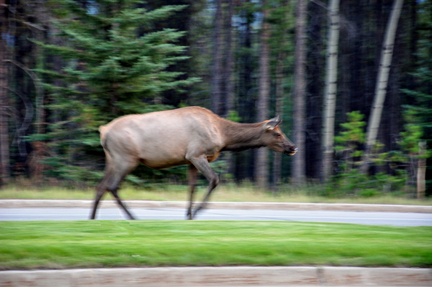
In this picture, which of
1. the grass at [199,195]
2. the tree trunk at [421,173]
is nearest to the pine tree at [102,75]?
the grass at [199,195]

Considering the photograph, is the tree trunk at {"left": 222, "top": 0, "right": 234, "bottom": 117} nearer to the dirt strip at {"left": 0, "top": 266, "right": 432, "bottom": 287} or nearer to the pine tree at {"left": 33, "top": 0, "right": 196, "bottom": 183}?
the pine tree at {"left": 33, "top": 0, "right": 196, "bottom": 183}

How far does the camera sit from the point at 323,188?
17672 mm

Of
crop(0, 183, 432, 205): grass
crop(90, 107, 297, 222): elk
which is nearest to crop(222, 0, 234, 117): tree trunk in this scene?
crop(0, 183, 432, 205): grass

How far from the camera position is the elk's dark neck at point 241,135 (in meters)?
10.3

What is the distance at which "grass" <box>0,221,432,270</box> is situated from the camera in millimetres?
5305

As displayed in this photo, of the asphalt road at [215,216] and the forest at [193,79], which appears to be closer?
the asphalt road at [215,216]

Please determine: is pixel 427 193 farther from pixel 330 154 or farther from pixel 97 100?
pixel 97 100

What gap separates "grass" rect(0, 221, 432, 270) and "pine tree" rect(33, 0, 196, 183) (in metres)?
9.89

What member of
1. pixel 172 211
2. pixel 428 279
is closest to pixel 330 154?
pixel 172 211

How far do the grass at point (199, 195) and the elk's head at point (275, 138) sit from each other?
4.76 metres

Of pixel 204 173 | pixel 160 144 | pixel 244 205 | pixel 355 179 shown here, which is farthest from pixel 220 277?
pixel 355 179

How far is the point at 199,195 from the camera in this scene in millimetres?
17094

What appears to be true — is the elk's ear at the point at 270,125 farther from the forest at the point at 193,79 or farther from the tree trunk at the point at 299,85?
the tree trunk at the point at 299,85

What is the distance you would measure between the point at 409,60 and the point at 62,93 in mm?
23714
